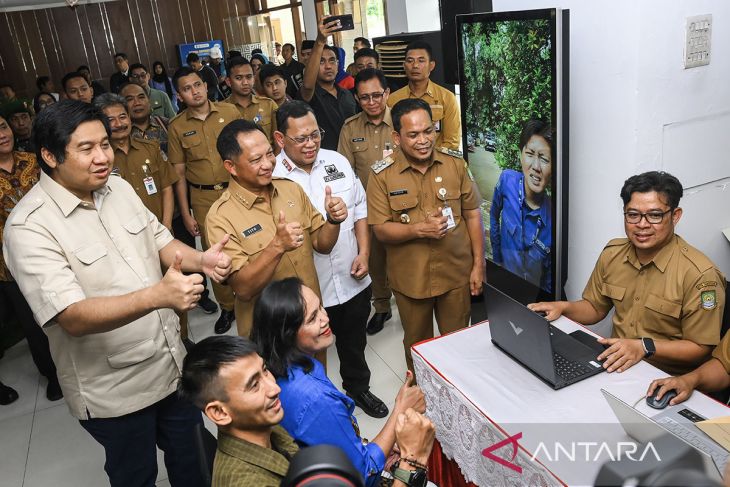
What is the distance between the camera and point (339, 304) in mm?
2838

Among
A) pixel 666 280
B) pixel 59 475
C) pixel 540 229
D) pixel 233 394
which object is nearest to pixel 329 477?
pixel 233 394

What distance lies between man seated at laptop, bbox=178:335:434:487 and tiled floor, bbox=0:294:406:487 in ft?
5.18

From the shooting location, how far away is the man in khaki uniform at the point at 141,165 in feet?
11.9

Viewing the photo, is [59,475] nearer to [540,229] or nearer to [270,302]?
[270,302]

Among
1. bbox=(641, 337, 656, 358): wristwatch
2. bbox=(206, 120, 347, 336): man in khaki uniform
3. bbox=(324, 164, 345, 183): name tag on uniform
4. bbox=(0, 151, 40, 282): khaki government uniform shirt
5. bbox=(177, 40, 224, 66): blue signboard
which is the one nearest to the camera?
bbox=(641, 337, 656, 358): wristwatch

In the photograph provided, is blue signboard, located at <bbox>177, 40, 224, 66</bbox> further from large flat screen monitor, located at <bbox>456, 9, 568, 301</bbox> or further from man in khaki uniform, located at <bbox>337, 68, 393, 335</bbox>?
large flat screen monitor, located at <bbox>456, 9, 568, 301</bbox>

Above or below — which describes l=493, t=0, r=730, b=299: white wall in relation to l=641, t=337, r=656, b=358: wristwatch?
above

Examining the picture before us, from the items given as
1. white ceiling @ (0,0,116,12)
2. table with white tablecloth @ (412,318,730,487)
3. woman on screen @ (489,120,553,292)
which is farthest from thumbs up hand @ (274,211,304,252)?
white ceiling @ (0,0,116,12)

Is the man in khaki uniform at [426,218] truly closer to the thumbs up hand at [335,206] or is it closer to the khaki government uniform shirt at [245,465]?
the thumbs up hand at [335,206]

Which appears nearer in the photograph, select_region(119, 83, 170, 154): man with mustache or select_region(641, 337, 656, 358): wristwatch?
select_region(641, 337, 656, 358): wristwatch

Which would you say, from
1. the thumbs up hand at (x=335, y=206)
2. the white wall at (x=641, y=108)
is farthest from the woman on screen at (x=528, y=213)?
the thumbs up hand at (x=335, y=206)

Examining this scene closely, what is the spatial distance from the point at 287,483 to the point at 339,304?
2.27 meters

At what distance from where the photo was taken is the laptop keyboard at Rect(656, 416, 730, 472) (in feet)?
4.58

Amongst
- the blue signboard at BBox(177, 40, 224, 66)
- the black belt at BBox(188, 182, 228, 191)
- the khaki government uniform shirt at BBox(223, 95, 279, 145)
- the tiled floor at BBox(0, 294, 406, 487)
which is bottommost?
the tiled floor at BBox(0, 294, 406, 487)
